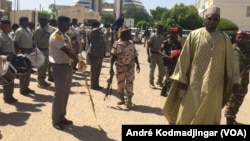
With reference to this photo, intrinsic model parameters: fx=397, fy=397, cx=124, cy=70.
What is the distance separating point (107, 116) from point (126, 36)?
1.76 m

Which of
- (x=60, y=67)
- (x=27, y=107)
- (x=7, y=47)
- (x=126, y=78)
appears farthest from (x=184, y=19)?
(x=60, y=67)

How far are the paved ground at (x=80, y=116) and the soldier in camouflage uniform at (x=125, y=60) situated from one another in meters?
0.43

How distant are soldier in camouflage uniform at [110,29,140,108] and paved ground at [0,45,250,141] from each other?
1.42ft

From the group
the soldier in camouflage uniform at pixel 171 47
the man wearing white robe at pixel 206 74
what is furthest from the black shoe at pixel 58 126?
the soldier in camouflage uniform at pixel 171 47

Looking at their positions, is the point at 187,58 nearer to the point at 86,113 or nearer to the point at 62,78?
the point at 62,78

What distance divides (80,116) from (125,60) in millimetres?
1608

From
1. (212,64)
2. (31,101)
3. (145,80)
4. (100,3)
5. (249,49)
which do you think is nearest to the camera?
(212,64)

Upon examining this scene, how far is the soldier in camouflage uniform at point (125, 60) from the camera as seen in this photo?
332 inches

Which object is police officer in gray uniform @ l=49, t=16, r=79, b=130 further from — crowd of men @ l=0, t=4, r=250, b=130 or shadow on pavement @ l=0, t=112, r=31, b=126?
shadow on pavement @ l=0, t=112, r=31, b=126

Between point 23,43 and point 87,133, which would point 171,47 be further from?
point 87,133

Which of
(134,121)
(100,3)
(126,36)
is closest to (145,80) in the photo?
(126,36)

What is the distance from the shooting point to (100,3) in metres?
175

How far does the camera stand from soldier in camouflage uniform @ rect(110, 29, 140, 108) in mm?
8430

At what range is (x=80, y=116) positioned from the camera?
7.72 meters
